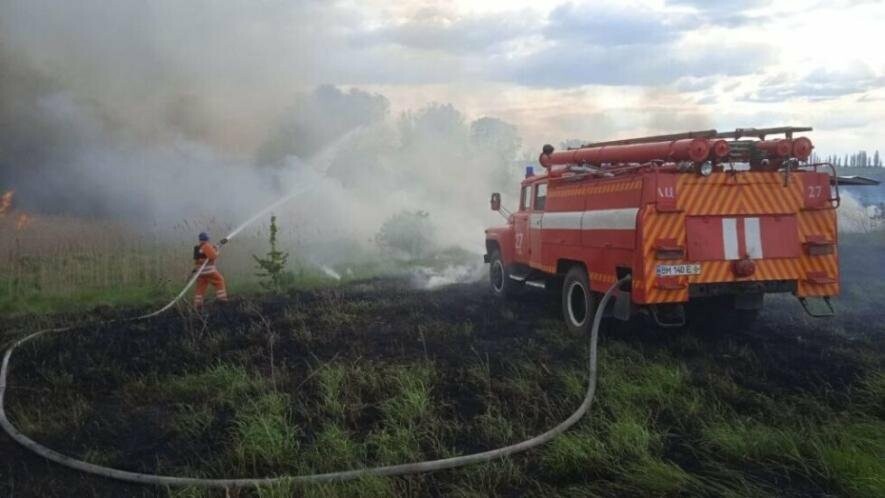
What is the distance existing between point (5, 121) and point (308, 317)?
19.6 m

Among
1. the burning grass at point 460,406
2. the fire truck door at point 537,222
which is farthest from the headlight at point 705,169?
the fire truck door at point 537,222

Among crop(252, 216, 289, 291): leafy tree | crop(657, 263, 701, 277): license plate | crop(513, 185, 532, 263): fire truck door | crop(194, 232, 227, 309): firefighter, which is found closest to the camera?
crop(657, 263, 701, 277): license plate

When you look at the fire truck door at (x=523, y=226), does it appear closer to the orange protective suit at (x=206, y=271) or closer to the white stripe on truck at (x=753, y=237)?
the white stripe on truck at (x=753, y=237)

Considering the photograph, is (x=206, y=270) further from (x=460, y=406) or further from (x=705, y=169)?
(x=705, y=169)

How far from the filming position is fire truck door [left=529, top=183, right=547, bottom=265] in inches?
420

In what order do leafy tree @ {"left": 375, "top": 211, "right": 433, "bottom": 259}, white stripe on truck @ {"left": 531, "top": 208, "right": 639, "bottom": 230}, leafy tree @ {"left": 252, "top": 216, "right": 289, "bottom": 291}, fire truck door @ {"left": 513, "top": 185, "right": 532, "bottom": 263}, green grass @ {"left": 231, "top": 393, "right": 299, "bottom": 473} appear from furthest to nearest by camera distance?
leafy tree @ {"left": 375, "top": 211, "right": 433, "bottom": 259}, leafy tree @ {"left": 252, "top": 216, "right": 289, "bottom": 291}, fire truck door @ {"left": 513, "top": 185, "right": 532, "bottom": 263}, white stripe on truck @ {"left": 531, "top": 208, "right": 639, "bottom": 230}, green grass @ {"left": 231, "top": 393, "right": 299, "bottom": 473}

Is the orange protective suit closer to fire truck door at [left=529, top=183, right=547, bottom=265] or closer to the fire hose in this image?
fire truck door at [left=529, top=183, right=547, bottom=265]

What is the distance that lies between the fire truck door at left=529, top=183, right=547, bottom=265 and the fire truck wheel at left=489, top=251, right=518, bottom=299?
121 cm

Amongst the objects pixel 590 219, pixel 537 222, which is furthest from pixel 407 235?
pixel 590 219

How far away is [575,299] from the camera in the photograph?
952 cm

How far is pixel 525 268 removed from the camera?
467 inches

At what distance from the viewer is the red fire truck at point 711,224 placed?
298 inches

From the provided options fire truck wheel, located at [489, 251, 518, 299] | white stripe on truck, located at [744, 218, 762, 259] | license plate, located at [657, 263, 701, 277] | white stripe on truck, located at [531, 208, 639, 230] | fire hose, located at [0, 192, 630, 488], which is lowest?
fire hose, located at [0, 192, 630, 488]

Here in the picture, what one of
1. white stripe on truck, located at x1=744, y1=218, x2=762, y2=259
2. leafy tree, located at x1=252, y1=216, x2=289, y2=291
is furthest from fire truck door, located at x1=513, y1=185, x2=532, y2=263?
leafy tree, located at x1=252, y1=216, x2=289, y2=291
